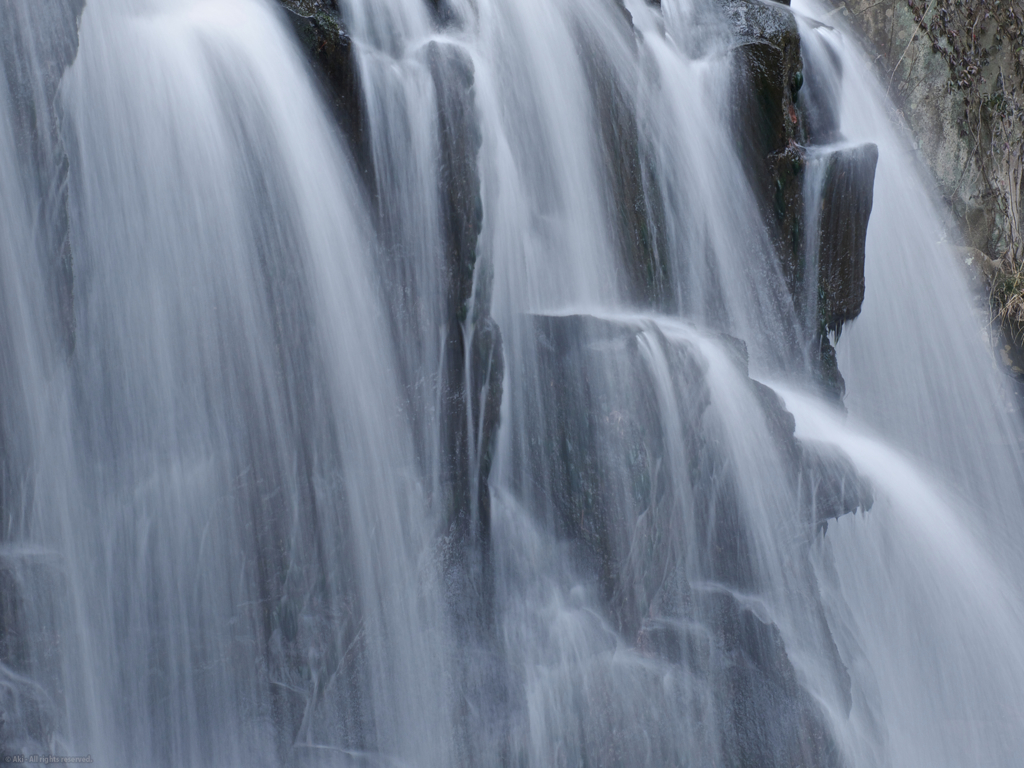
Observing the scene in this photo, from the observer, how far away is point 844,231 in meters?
5.69

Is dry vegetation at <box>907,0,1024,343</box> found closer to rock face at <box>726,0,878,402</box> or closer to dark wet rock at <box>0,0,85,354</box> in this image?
rock face at <box>726,0,878,402</box>

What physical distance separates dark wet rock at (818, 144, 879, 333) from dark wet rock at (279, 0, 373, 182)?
8.95 feet

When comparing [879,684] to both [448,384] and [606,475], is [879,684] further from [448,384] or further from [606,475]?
[448,384]

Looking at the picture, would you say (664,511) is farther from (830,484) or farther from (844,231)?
(844,231)

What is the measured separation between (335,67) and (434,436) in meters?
1.66

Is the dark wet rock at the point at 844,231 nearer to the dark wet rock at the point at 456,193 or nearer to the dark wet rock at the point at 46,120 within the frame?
the dark wet rock at the point at 456,193

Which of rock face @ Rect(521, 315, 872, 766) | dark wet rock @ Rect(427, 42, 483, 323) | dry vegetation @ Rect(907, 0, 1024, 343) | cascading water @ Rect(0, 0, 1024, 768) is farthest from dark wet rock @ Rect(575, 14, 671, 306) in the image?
dry vegetation @ Rect(907, 0, 1024, 343)

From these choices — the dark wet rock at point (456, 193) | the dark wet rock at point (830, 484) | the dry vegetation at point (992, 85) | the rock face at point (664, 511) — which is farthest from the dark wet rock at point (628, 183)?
the dry vegetation at point (992, 85)

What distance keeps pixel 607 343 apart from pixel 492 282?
1.91 feet

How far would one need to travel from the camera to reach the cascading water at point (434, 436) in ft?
11.9

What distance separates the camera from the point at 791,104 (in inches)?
221

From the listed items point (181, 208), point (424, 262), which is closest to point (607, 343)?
point (424, 262)

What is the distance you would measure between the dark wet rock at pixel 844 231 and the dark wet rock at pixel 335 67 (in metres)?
2.73

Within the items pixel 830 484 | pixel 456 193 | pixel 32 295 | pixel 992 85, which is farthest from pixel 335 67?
pixel 992 85
